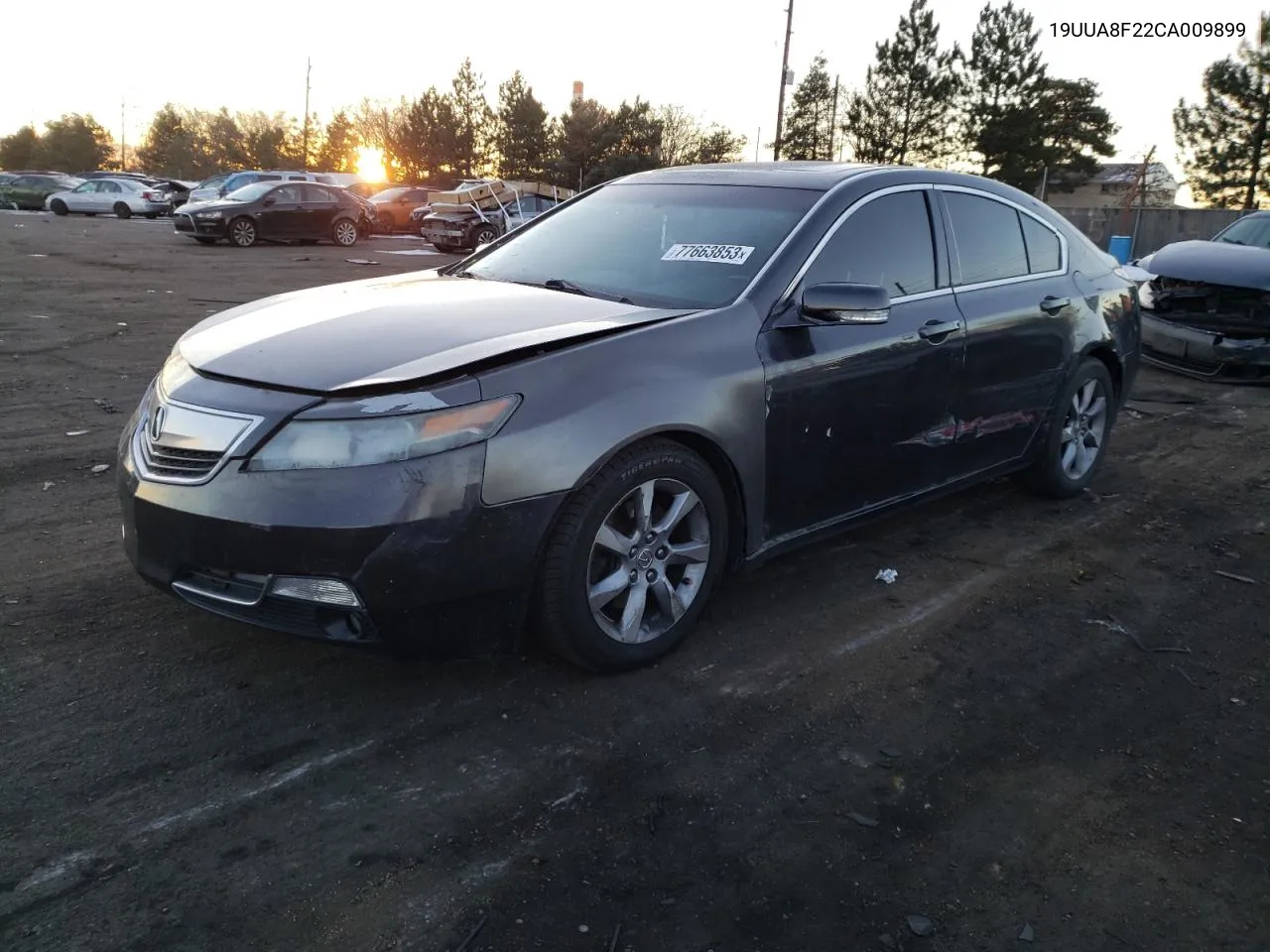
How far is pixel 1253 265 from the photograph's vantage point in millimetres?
9320

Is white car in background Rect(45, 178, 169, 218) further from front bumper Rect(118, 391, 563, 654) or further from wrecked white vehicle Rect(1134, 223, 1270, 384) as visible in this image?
front bumper Rect(118, 391, 563, 654)

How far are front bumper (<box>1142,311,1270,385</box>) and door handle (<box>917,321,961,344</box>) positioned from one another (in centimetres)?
631

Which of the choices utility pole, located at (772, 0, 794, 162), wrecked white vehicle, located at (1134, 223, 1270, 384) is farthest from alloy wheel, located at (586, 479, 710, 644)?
utility pole, located at (772, 0, 794, 162)

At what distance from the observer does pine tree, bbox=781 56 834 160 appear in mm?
49906

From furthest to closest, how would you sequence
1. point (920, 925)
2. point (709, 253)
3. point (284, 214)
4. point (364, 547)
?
1. point (284, 214)
2. point (709, 253)
3. point (364, 547)
4. point (920, 925)

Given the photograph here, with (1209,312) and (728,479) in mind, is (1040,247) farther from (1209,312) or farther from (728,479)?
(1209,312)

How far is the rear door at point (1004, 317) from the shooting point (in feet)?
14.9

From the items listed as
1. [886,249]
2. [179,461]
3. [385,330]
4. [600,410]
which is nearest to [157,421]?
[179,461]

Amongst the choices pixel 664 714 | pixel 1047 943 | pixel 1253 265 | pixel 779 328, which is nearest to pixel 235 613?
pixel 664 714

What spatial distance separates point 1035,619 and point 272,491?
2932 millimetres

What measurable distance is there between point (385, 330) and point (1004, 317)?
9.43 feet

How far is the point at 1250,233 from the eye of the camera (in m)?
11.2

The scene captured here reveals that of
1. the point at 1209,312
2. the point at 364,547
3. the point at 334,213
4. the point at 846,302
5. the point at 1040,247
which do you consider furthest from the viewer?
the point at 334,213

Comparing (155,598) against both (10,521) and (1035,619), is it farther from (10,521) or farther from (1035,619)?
(1035,619)
